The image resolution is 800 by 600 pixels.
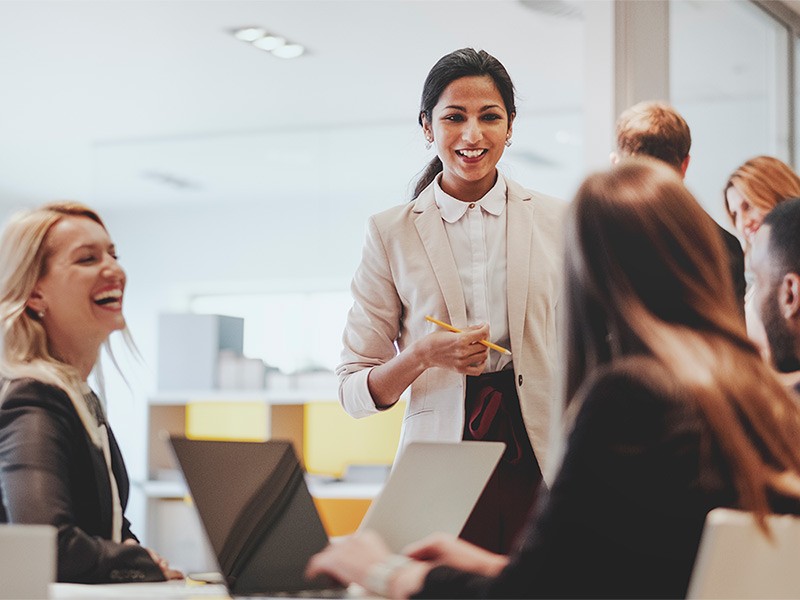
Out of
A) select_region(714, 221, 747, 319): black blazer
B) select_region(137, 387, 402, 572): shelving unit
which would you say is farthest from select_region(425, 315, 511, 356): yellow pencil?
select_region(137, 387, 402, 572): shelving unit

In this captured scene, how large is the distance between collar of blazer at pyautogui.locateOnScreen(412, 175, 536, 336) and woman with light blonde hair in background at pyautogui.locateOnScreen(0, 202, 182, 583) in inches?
25.3

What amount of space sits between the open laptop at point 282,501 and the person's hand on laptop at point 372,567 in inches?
4.6

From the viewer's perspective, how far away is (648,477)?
127 centimetres

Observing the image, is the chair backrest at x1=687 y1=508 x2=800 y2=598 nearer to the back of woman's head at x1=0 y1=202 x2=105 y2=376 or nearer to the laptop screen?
the laptop screen

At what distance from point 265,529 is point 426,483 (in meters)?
0.23

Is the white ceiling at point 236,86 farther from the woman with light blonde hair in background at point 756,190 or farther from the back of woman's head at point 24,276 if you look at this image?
the back of woman's head at point 24,276

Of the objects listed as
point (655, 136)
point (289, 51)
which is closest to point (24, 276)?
point (655, 136)

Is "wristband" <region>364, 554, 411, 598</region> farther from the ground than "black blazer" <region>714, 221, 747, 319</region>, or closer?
closer

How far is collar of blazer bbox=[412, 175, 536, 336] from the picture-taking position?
241 centimetres

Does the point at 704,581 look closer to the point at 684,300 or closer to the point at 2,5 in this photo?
the point at 684,300

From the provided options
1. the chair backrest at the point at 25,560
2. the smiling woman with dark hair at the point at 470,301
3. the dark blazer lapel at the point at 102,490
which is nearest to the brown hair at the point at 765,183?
the smiling woman with dark hair at the point at 470,301

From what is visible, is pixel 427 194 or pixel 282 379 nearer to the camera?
pixel 427 194

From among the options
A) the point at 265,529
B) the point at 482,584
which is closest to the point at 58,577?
the point at 265,529

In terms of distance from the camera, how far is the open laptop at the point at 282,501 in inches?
60.9
